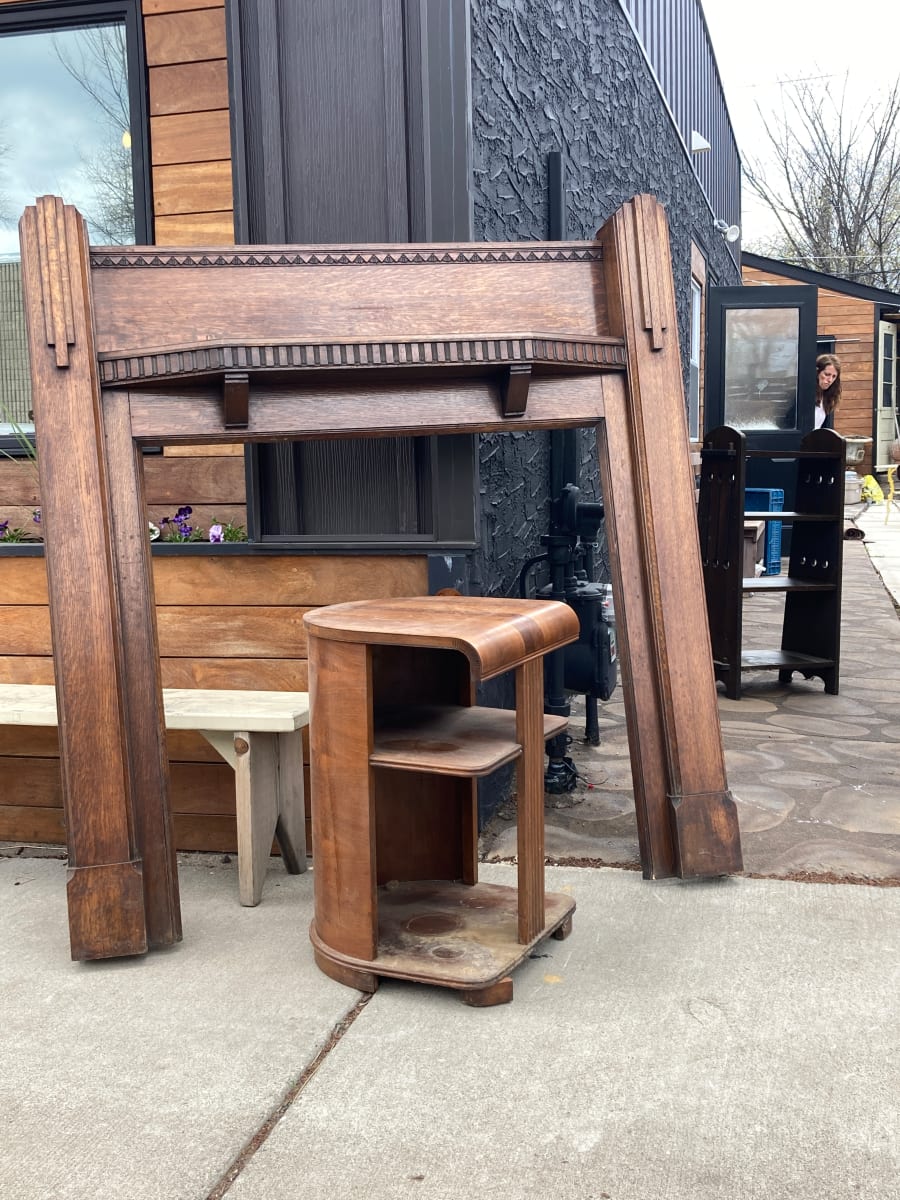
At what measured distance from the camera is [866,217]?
3075cm

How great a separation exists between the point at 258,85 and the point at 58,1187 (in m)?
3.05

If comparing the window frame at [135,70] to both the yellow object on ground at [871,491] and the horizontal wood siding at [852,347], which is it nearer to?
the yellow object on ground at [871,491]

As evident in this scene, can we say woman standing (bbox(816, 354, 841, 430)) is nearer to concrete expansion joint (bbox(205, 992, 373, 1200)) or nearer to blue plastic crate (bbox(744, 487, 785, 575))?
blue plastic crate (bbox(744, 487, 785, 575))

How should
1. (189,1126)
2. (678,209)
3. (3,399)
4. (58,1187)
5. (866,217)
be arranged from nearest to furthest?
(58,1187) < (189,1126) < (3,399) < (678,209) < (866,217)

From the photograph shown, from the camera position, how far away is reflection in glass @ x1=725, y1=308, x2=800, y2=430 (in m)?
11.9

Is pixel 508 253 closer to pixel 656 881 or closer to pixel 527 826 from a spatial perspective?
pixel 527 826

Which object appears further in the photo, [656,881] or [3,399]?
[3,399]

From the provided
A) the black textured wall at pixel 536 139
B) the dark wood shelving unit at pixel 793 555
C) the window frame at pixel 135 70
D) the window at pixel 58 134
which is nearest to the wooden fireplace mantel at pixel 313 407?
the black textured wall at pixel 536 139

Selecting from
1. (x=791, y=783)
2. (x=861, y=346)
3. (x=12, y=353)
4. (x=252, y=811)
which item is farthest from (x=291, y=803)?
(x=861, y=346)

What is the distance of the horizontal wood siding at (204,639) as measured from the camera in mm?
3574

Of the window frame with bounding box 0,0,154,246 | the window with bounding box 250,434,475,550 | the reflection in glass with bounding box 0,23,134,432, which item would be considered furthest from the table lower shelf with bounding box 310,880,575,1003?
the reflection in glass with bounding box 0,23,134,432

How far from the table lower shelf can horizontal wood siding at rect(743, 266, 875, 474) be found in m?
18.9

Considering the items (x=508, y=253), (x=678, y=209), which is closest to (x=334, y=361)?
(x=508, y=253)

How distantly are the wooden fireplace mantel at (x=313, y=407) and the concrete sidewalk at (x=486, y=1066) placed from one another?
28cm
